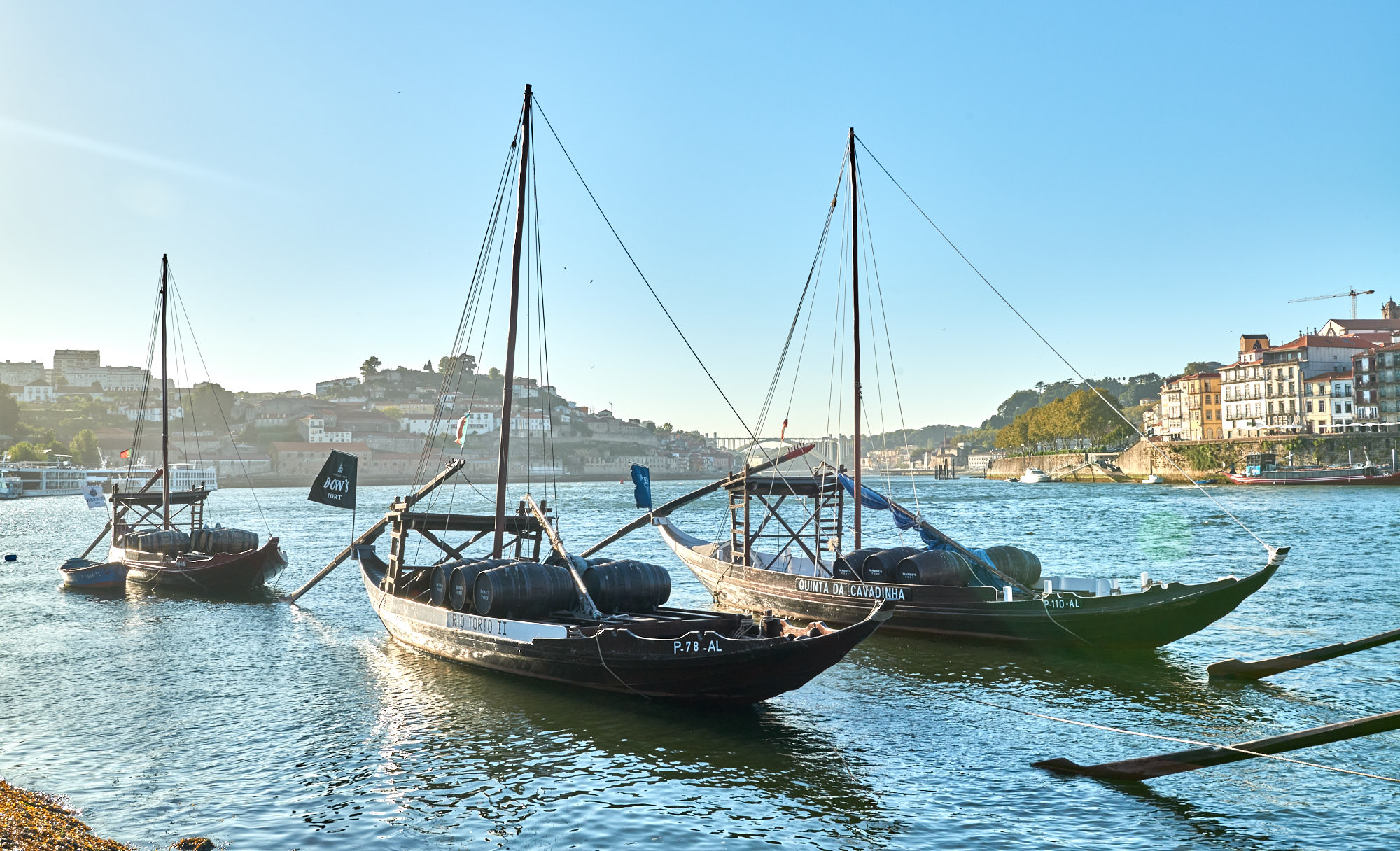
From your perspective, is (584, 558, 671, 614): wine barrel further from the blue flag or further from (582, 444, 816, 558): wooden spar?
(582, 444, 816, 558): wooden spar

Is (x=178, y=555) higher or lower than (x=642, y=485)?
lower

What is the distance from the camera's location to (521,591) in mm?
20156

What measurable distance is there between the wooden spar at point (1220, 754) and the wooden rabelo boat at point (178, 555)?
104 feet

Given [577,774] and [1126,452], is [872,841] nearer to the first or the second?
[577,774]

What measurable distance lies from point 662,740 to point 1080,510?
3362 inches

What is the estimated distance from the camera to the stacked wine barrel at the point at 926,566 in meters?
25.6

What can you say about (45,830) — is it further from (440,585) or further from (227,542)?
(227,542)

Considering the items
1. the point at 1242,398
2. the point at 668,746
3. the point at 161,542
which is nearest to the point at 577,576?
the point at 668,746

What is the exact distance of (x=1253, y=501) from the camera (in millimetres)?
91562

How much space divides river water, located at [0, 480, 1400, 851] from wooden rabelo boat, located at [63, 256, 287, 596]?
6.38 metres

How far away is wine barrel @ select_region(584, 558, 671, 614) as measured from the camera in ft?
67.3

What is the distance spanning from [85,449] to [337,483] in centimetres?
19528

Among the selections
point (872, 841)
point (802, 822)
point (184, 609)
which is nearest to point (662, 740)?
point (802, 822)

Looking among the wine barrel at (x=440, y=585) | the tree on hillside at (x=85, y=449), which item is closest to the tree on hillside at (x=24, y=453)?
the tree on hillside at (x=85, y=449)
